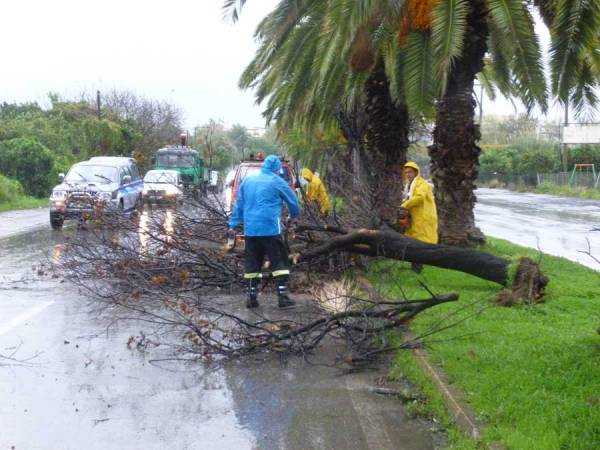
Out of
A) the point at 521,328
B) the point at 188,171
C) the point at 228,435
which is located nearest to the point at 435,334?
the point at 521,328

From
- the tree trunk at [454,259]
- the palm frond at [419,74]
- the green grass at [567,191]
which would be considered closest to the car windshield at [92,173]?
the palm frond at [419,74]

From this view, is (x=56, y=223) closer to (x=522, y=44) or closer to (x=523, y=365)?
(x=522, y=44)

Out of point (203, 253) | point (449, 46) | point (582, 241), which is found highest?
point (449, 46)

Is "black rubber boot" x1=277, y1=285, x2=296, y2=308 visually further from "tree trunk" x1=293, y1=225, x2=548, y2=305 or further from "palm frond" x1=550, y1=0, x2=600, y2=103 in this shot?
"palm frond" x1=550, y1=0, x2=600, y2=103

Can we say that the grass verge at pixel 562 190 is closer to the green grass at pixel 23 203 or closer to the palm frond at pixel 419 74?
the green grass at pixel 23 203

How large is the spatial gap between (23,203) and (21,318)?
25125 mm

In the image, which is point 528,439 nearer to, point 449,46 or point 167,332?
point 167,332

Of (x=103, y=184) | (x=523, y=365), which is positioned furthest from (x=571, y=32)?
(x=103, y=184)

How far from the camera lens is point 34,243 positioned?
1605cm

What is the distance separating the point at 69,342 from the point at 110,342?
39 cm

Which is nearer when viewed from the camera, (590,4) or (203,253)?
(590,4)

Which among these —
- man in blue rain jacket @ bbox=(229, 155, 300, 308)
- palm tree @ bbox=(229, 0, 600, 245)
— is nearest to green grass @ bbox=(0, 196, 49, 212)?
palm tree @ bbox=(229, 0, 600, 245)

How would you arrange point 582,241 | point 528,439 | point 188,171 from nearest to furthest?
point 528,439
point 582,241
point 188,171

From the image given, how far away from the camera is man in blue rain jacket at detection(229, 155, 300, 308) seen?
8.83 meters
